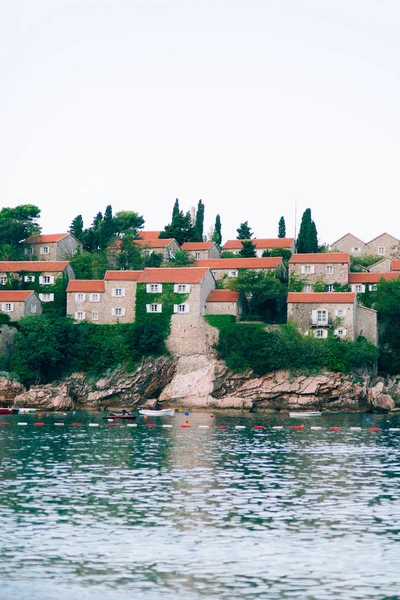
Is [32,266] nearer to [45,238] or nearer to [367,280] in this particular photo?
[45,238]

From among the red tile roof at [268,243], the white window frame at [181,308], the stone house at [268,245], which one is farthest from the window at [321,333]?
the red tile roof at [268,243]

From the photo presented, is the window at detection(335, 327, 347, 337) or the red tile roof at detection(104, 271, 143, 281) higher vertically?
the red tile roof at detection(104, 271, 143, 281)

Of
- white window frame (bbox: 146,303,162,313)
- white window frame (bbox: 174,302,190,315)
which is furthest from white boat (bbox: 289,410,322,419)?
white window frame (bbox: 146,303,162,313)

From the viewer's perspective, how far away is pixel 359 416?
283ft

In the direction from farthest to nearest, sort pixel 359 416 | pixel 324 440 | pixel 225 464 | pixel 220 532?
pixel 359 416 → pixel 324 440 → pixel 225 464 → pixel 220 532

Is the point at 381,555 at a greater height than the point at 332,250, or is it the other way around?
the point at 332,250

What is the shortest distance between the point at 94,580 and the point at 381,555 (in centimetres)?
963

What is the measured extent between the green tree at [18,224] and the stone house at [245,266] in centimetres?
2424

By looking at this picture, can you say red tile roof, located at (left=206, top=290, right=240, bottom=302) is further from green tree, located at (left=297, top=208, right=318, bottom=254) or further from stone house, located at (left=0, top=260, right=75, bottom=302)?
green tree, located at (left=297, top=208, right=318, bottom=254)

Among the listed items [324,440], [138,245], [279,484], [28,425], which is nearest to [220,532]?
[279,484]

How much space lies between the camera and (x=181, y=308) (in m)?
96.1

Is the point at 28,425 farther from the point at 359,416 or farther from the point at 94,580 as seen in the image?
the point at 94,580

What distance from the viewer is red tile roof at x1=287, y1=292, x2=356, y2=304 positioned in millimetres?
93056

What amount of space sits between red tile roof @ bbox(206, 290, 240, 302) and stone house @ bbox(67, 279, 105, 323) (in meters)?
11.2
